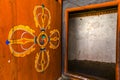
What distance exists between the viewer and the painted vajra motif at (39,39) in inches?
64.0

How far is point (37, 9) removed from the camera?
1.97m

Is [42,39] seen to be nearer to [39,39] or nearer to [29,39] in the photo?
[39,39]

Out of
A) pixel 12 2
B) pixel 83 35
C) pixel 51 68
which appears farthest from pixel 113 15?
pixel 12 2

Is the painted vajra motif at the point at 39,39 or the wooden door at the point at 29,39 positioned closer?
the wooden door at the point at 29,39

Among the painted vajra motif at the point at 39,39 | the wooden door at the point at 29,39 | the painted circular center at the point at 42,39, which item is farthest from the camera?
the painted circular center at the point at 42,39

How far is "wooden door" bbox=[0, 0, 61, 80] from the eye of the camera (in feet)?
4.91

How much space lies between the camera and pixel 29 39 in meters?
1.85

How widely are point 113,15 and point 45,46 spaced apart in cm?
329

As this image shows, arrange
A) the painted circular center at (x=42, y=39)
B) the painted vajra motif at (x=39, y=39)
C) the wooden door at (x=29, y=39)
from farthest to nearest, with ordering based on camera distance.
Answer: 1. the painted circular center at (x=42, y=39)
2. the painted vajra motif at (x=39, y=39)
3. the wooden door at (x=29, y=39)

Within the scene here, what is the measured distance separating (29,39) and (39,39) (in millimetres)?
229

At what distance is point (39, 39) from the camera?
204cm

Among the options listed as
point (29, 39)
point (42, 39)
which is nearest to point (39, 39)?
point (42, 39)

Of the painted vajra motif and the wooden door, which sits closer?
the wooden door

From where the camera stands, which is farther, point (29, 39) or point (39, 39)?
point (39, 39)
